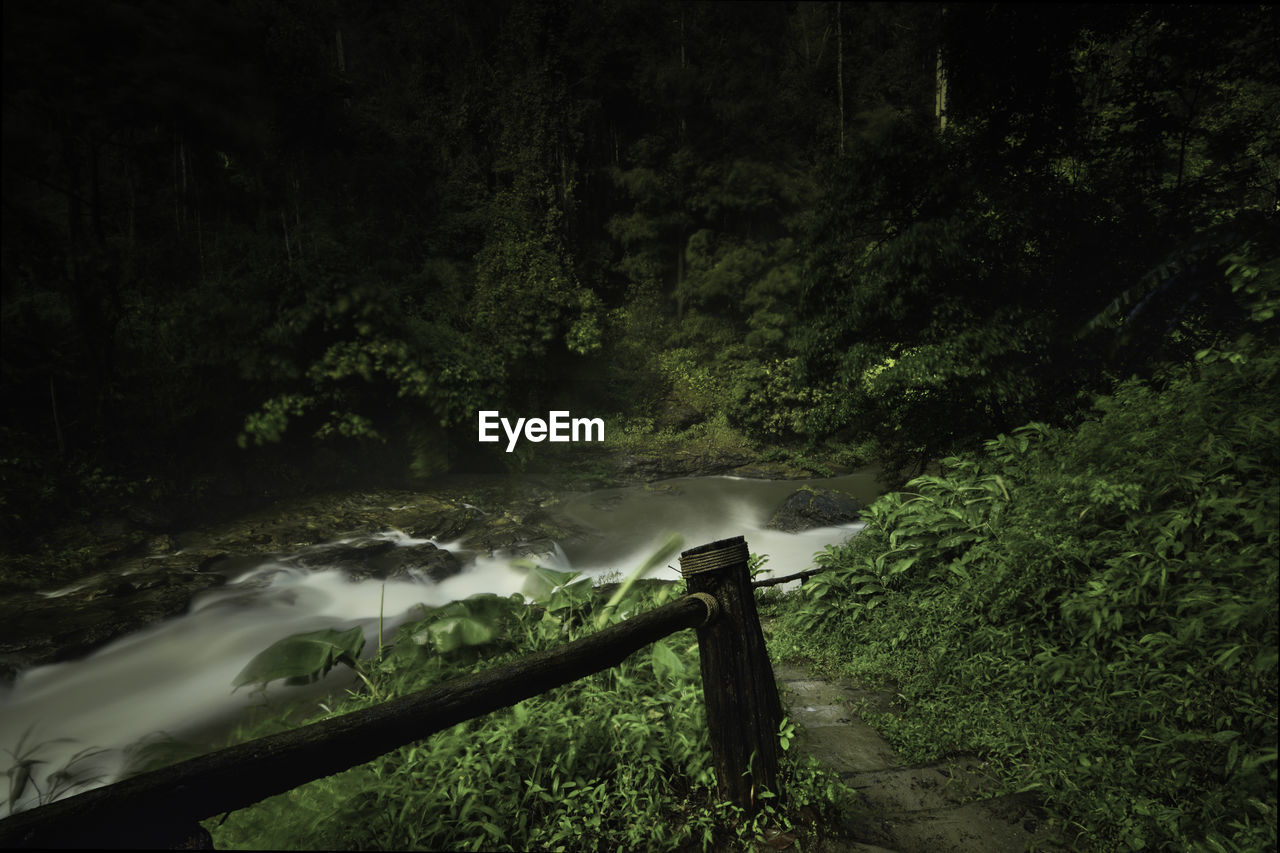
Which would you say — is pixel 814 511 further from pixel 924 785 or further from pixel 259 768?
pixel 259 768

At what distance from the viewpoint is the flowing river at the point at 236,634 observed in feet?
13.2

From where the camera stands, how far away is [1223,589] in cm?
208

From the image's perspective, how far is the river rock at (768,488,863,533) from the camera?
891 cm

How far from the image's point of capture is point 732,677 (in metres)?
1.81

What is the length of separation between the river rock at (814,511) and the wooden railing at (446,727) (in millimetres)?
7378

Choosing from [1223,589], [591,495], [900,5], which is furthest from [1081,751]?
[591,495]

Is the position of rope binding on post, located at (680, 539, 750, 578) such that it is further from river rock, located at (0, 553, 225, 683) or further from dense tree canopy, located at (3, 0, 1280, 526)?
river rock, located at (0, 553, 225, 683)

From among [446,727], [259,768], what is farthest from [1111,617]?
[259,768]

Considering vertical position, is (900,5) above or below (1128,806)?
above

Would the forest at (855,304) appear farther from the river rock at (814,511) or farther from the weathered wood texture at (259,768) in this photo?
the river rock at (814,511)

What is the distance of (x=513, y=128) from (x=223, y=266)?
6.85m

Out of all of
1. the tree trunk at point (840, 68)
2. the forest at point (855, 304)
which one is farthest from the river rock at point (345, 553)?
the tree trunk at point (840, 68)

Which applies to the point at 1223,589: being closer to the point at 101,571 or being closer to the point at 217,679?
the point at 217,679

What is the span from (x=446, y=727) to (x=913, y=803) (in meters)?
1.76
